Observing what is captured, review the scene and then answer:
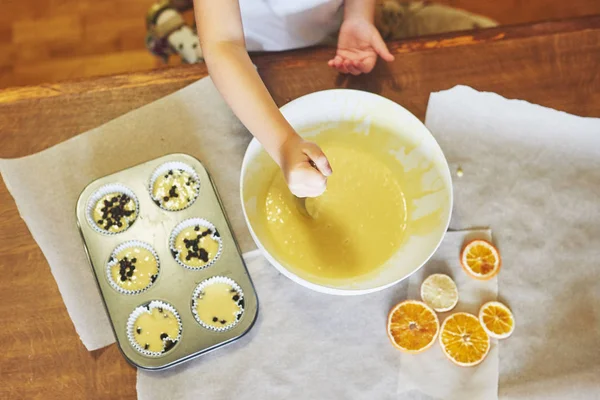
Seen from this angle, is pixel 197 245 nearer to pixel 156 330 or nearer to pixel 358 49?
pixel 156 330

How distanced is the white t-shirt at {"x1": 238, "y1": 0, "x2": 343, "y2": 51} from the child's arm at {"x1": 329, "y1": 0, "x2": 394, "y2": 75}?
0.07 m

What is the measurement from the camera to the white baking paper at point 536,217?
81 cm

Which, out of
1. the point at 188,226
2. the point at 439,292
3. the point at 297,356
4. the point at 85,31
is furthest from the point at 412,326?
the point at 85,31

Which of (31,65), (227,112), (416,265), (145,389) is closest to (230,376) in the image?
(145,389)

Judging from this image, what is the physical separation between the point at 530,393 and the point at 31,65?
156cm

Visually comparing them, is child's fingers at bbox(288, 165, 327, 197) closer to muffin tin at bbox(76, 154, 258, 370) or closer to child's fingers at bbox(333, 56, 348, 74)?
muffin tin at bbox(76, 154, 258, 370)

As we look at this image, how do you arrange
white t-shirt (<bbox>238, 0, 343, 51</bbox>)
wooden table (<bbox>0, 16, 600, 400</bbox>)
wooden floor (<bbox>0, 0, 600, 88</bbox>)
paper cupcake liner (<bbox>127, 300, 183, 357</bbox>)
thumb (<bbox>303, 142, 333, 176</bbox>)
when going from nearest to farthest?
thumb (<bbox>303, 142, 333, 176</bbox>)
paper cupcake liner (<bbox>127, 300, 183, 357</bbox>)
wooden table (<bbox>0, 16, 600, 400</bbox>)
white t-shirt (<bbox>238, 0, 343, 51</bbox>)
wooden floor (<bbox>0, 0, 600, 88</bbox>)

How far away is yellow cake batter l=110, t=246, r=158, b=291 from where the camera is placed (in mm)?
818

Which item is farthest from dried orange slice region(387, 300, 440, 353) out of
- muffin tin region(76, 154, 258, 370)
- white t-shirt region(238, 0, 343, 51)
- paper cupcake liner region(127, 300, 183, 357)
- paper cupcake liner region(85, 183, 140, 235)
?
white t-shirt region(238, 0, 343, 51)

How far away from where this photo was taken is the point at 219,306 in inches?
31.9

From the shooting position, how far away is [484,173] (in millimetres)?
903

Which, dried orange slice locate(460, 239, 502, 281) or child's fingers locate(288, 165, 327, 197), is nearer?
child's fingers locate(288, 165, 327, 197)

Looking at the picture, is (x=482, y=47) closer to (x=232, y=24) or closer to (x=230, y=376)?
(x=232, y=24)

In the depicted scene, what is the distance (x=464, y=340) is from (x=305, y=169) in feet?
1.31
